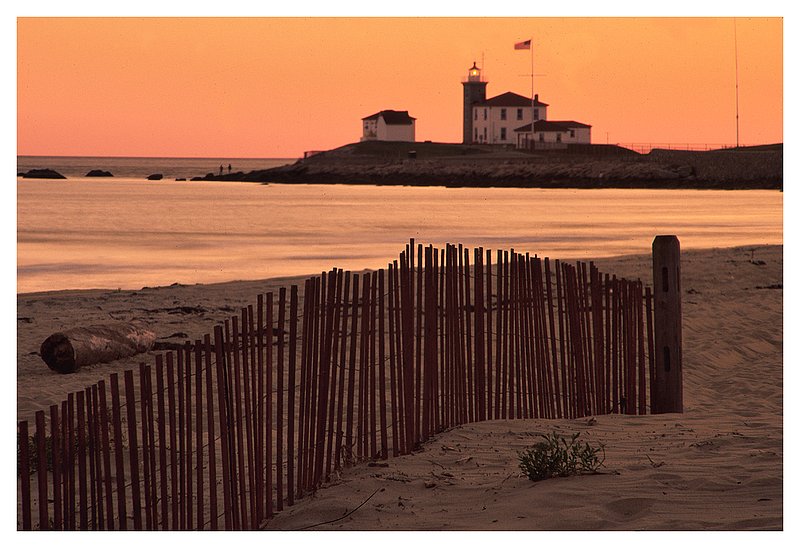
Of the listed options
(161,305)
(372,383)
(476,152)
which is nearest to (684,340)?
(372,383)

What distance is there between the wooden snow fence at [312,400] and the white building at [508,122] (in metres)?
82.3

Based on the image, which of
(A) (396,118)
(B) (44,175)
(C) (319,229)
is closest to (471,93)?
(A) (396,118)

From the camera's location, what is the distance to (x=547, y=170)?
7188cm

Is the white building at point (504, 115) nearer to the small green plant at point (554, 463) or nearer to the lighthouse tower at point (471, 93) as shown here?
the lighthouse tower at point (471, 93)

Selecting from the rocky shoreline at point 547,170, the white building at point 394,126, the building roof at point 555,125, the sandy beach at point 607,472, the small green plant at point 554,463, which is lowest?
the sandy beach at point 607,472

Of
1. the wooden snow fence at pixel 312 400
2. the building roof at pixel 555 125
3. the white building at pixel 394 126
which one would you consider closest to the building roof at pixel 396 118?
the white building at pixel 394 126

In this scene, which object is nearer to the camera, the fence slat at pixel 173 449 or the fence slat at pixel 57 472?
the fence slat at pixel 57 472

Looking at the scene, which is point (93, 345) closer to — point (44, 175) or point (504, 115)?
point (504, 115)

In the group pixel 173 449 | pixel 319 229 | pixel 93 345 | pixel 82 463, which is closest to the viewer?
pixel 82 463

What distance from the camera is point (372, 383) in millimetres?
5484

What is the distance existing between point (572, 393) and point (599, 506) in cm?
234

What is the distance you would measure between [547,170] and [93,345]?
64615 mm

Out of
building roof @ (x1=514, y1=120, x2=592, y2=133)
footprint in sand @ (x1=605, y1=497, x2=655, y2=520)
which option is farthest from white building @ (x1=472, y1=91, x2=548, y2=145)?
footprint in sand @ (x1=605, y1=497, x2=655, y2=520)

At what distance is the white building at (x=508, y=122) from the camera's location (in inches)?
3524
